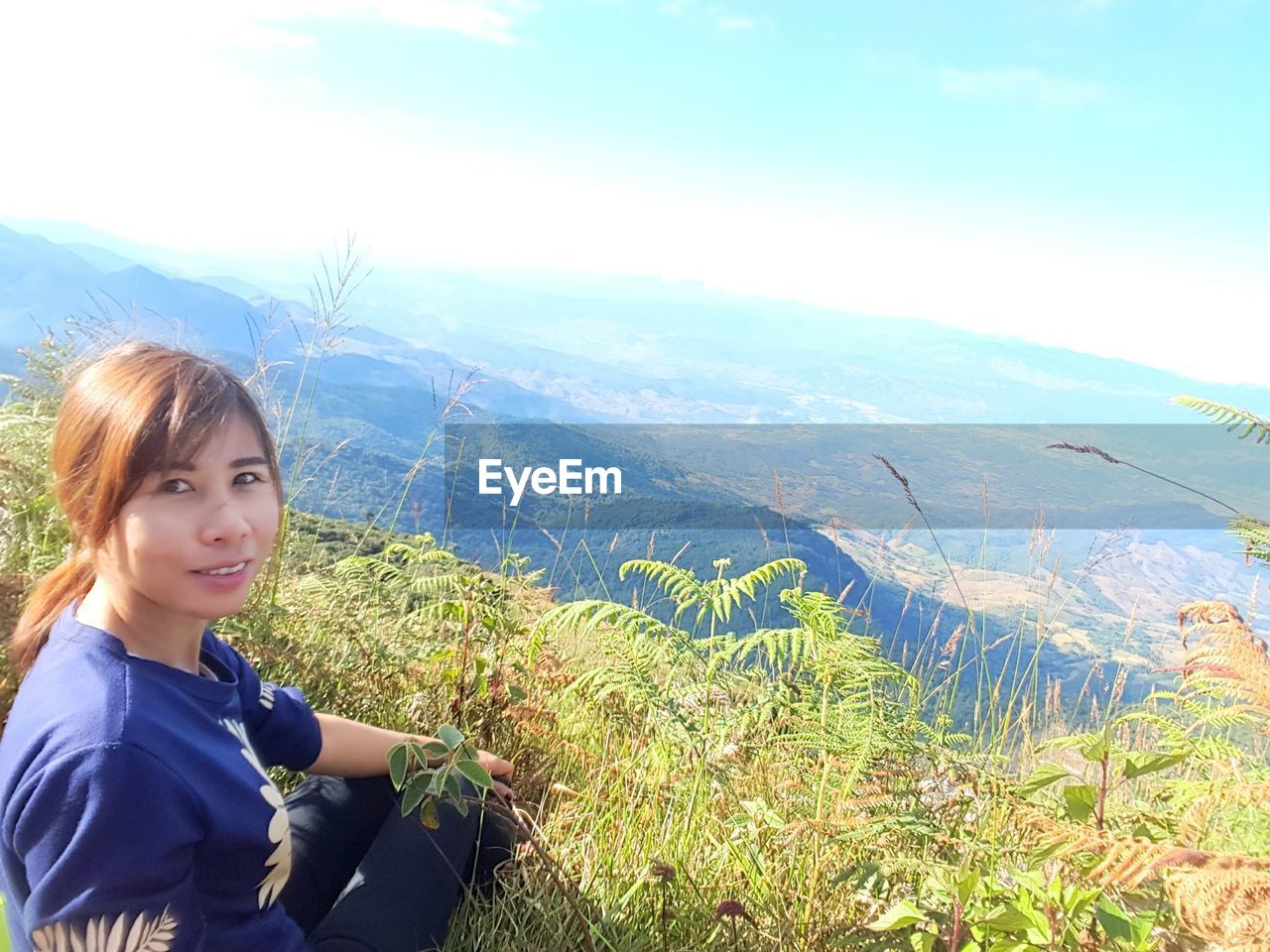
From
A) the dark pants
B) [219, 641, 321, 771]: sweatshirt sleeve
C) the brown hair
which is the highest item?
the brown hair

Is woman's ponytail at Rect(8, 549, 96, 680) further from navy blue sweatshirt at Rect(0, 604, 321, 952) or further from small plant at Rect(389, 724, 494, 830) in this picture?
small plant at Rect(389, 724, 494, 830)

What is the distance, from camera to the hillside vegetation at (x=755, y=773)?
134 cm

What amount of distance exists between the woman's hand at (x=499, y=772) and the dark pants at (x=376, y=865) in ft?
0.21

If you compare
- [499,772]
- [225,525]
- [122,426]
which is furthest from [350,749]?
[122,426]

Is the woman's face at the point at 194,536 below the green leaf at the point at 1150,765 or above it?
above

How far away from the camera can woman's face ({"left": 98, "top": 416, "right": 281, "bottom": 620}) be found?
1207 mm

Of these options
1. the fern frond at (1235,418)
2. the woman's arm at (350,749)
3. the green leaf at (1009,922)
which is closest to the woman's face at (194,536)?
the woman's arm at (350,749)

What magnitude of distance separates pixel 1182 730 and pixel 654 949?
1.66m

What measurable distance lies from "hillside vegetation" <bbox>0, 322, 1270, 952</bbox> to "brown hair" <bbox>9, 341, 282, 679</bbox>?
1.84ft

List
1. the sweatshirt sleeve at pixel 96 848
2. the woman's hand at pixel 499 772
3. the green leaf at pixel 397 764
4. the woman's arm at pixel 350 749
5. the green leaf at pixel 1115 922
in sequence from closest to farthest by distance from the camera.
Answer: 1. the sweatshirt sleeve at pixel 96 848
2. the green leaf at pixel 1115 922
3. the green leaf at pixel 397 764
4. the woman's arm at pixel 350 749
5. the woman's hand at pixel 499 772

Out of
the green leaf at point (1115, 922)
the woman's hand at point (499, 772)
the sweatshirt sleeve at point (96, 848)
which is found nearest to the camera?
the sweatshirt sleeve at point (96, 848)

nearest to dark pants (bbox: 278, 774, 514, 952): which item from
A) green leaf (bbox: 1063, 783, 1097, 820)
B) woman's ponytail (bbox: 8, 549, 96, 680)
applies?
woman's ponytail (bbox: 8, 549, 96, 680)

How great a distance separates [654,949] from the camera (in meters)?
1.78

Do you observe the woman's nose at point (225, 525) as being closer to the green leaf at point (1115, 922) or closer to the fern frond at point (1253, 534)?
the green leaf at point (1115, 922)
